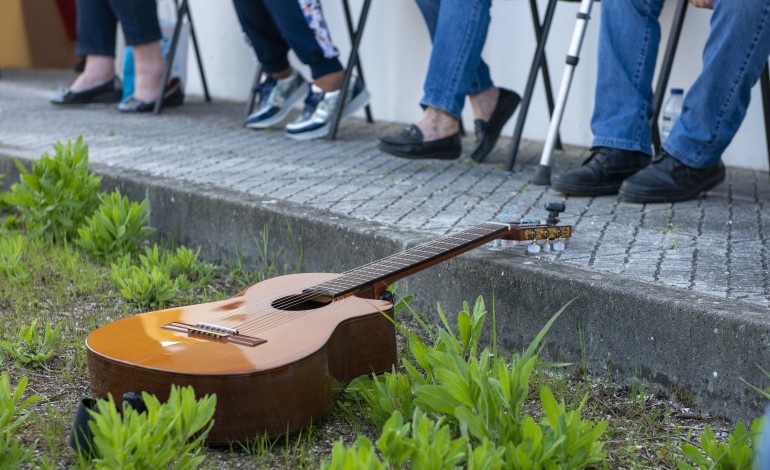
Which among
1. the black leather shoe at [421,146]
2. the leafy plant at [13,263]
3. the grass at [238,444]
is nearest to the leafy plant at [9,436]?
the grass at [238,444]

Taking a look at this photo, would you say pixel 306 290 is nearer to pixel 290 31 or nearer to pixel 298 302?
pixel 298 302

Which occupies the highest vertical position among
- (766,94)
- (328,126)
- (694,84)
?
(694,84)

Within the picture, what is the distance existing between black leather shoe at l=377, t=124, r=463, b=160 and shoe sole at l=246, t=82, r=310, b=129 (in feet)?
2.93

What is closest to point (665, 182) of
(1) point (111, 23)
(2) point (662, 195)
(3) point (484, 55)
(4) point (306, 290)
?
(2) point (662, 195)

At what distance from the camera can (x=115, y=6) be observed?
4.44m

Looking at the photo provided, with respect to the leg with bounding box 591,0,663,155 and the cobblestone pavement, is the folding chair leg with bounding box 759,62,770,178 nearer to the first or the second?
the cobblestone pavement

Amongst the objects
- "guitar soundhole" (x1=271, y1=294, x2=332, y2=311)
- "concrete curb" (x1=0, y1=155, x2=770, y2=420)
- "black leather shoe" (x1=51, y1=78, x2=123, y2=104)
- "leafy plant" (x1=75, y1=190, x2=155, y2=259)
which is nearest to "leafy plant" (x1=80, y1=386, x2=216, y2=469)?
"guitar soundhole" (x1=271, y1=294, x2=332, y2=311)

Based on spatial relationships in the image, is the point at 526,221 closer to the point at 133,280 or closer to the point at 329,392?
the point at 329,392

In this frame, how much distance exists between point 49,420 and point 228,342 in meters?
0.34

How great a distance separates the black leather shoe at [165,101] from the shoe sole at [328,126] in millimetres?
A: 969

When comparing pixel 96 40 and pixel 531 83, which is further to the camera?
pixel 96 40

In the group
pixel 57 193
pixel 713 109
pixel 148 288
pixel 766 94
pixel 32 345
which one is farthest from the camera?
pixel 766 94

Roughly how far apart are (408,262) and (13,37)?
519cm

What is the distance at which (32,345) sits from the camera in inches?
75.5
